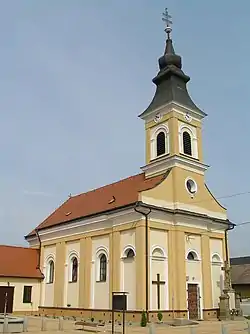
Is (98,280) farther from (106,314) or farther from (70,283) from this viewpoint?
(70,283)

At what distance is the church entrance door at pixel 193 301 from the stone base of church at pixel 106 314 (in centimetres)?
77

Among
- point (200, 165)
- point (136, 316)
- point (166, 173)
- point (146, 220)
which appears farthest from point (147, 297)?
point (200, 165)

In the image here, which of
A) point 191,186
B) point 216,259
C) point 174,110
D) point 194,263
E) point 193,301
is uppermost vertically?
point 174,110

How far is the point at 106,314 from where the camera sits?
3133 cm

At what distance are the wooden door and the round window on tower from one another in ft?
59.5

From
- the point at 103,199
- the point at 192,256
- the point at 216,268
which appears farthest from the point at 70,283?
the point at 216,268

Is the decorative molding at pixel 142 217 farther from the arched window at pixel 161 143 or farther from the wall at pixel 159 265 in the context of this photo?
the arched window at pixel 161 143

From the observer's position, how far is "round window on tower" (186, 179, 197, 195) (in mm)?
34062

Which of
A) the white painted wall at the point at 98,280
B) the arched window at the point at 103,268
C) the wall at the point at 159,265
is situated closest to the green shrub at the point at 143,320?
the wall at the point at 159,265

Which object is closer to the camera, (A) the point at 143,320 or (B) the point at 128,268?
(A) the point at 143,320

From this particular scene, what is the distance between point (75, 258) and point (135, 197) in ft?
29.0

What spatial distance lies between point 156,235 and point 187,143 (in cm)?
882

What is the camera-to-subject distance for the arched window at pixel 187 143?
3515cm

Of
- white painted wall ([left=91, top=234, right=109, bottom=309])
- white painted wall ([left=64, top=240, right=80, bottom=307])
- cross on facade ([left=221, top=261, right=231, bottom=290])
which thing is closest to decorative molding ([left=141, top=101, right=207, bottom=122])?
white painted wall ([left=91, top=234, right=109, bottom=309])
